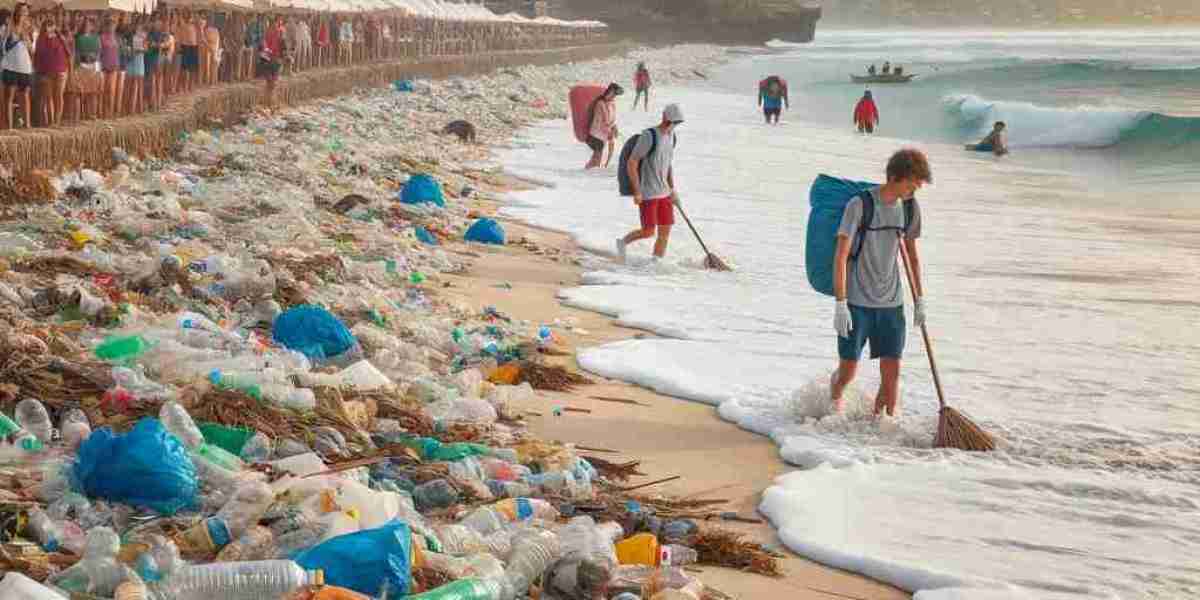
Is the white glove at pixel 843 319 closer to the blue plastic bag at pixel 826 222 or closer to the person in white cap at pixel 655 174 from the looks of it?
the blue plastic bag at pixel 826 222

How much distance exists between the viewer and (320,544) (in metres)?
4.43

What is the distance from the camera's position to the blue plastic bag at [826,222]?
7.34m

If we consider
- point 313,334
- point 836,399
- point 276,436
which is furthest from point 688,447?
point 276,436

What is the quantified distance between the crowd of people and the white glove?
28.8 ft

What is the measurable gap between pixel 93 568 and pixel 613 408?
3.79 meters

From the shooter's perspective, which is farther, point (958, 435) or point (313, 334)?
point (313, 334)

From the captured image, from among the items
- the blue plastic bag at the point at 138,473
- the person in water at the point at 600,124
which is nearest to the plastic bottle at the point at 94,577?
the blue plastic bag at the point at 138,473

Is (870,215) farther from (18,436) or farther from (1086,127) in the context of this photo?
(1086,127)

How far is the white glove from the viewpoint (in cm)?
711

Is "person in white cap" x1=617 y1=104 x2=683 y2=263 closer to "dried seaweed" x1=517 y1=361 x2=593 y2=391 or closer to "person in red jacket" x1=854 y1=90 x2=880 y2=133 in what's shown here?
"dried seaweed" x1=517 y1=361 x2=593 y2=391

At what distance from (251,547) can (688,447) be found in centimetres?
293

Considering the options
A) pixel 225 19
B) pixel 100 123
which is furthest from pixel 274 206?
pixel 225 19

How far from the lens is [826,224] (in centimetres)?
741

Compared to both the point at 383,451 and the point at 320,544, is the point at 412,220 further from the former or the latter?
the point at 320,544
